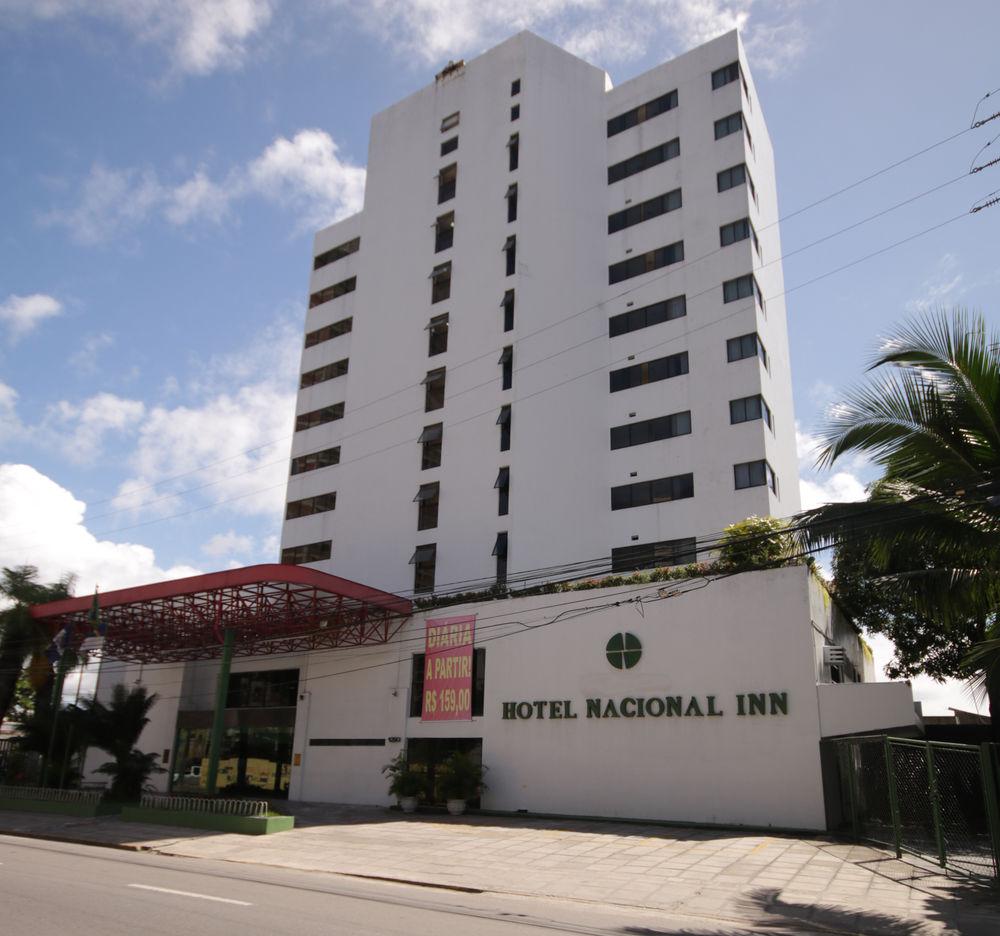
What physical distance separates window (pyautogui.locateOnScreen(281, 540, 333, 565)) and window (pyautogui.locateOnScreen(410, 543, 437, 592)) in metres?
5.86

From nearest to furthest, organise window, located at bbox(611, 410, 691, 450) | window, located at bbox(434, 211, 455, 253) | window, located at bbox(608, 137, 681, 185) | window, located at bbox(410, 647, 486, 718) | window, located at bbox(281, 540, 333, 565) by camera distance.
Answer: window, located at bbox(410, 647, 486, 718) → window, located at bbox(611, 410, 691, 450) → window, located at bbox(608, 137, 681, 185) → window, located at bbox(281, 540, 333, 565) → window, located at bbox(434, 211, 455, 253)

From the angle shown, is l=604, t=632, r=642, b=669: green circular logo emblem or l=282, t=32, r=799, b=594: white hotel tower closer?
l=604, t=632, r=642, b=669: green circular logo emblem

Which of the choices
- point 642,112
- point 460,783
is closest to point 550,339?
point 642,112

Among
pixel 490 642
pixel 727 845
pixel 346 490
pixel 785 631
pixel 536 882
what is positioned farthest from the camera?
pixel 346 490

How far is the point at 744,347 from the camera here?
120 feet

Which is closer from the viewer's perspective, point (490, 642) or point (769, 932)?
point (769, 932)

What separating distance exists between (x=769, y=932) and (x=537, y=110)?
41.3 meters

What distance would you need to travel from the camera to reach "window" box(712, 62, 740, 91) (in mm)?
41281

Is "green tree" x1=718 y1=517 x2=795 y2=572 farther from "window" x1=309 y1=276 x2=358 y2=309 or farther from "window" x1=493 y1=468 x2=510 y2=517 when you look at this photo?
"window" x1=309 y1=276 x2=358 y2=309

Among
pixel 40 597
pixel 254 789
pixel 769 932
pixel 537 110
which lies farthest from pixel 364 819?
pixel 537 110

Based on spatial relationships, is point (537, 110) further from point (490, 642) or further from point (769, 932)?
point (769, 932)

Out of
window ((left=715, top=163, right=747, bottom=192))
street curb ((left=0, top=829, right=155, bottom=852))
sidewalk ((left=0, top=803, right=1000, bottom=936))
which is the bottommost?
street curb ((left=0, top=829, right=155, bottom=852))

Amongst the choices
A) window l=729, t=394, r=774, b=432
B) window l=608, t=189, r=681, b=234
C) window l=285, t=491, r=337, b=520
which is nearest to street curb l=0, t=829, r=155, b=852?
window l=285, t=491, r=337, b=520

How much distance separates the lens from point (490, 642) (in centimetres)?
2927
